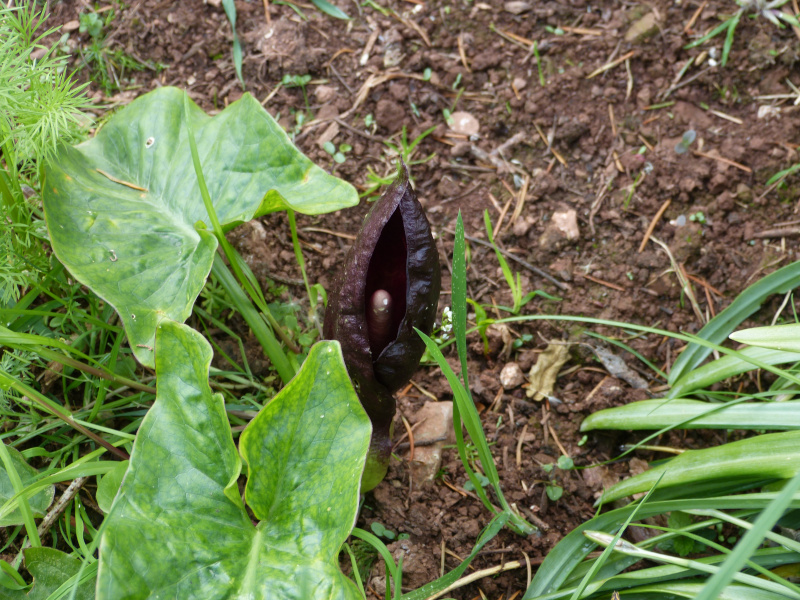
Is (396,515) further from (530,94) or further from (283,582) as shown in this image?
(530,94)

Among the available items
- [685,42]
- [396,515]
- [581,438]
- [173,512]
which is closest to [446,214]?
[581,438]

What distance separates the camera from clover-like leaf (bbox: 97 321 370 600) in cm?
96

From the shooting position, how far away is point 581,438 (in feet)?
4.97

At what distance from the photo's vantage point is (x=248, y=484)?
1.00 metres

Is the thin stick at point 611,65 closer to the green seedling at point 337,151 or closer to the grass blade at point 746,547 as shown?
the green seedling at point 337,151

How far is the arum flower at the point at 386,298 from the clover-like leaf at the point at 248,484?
125 mm

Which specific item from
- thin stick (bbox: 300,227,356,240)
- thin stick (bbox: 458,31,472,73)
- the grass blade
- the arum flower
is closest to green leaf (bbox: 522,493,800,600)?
the arum flower

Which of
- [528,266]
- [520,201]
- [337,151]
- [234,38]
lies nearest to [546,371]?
[528,266]

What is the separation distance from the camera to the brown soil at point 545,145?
157cm

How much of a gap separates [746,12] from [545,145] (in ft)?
2.58

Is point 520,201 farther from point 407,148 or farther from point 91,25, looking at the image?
point 91,25

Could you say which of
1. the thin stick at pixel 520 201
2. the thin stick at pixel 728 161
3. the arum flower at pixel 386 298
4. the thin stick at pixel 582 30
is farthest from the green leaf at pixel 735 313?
the thin stick at pixel 582 30

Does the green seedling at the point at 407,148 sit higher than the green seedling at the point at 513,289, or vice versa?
the green seedling at the point at 407,148

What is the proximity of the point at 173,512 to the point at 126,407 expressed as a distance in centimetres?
56
